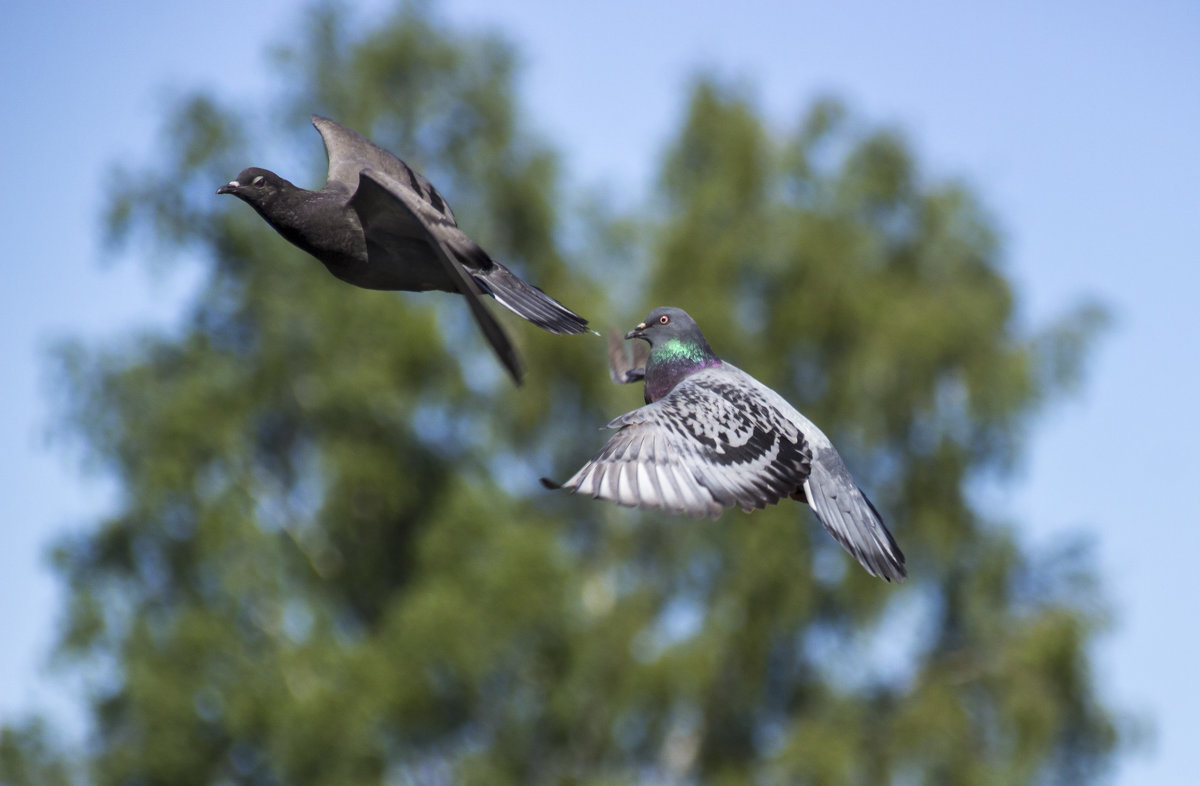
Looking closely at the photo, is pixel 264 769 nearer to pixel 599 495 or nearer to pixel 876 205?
pixel 876 205

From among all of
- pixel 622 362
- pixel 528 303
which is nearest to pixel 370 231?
pixel 528 303

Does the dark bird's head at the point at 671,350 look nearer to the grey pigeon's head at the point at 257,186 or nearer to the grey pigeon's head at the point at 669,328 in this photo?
the grey pigeon's head at the point at 669,328

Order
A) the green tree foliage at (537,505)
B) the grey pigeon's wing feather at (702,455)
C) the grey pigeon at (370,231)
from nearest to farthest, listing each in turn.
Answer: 1. the grey pigeon's wing feather at (702,455)
2. the grey pigeon at (370,231)
3. the green tree foliage at (537,505)

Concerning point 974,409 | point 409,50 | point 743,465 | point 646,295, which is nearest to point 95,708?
point 646,295

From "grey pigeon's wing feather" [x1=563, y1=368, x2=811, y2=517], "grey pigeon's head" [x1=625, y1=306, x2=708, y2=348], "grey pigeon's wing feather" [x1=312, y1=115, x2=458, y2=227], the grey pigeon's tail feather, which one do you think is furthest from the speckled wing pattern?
"grey pigeon's wing feather" [x1=312, y1=115, x2=458, y2=227]

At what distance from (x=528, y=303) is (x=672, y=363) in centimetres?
52

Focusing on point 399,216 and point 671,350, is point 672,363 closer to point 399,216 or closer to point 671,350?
point 671,350

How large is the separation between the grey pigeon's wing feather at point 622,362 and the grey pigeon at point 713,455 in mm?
674

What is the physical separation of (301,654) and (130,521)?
9.65ft

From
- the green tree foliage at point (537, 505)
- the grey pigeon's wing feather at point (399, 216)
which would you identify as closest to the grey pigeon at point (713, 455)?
the grey pigeon's wing feather at point (399, 216)

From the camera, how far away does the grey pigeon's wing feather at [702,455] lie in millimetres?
4113

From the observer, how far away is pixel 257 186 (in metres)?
4.68

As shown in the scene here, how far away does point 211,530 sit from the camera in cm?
1619

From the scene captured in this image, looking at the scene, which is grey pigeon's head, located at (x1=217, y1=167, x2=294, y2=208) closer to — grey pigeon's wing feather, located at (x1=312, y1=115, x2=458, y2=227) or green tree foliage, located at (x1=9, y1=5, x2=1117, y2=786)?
grey pigeon's wing feather, located at (x1=312, y1=115, x2=458, y2=227)
